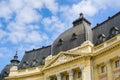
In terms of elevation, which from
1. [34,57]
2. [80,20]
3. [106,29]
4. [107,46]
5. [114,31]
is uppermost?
[80,20]

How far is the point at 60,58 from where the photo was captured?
49.6 meters

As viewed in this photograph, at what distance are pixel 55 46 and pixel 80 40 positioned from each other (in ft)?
22.1

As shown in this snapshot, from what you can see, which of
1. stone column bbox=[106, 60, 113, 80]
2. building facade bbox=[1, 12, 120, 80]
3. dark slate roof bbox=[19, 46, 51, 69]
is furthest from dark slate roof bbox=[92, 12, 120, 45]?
dark slate roof bbox=[19, 46, 51, 69]

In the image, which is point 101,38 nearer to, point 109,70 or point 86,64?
point 86,64

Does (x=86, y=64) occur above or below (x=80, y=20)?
below

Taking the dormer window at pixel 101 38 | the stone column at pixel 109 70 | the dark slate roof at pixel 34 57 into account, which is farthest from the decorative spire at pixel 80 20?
the stone column at pixel 109 70

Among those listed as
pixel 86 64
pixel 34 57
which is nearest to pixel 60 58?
pixel 86 64

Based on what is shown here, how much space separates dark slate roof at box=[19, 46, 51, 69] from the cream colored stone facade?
4048 millimetres

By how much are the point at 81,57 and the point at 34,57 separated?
1723 cm

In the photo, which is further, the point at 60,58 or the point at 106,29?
the point at 60,58

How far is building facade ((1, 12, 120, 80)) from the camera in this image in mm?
42256

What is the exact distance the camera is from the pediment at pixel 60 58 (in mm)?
47941

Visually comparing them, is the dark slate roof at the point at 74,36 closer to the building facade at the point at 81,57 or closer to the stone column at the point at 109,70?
the building facade at the point at 81,57

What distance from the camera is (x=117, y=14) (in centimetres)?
4681
